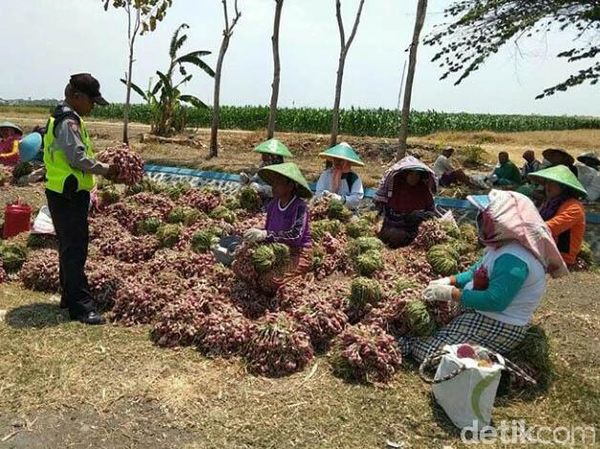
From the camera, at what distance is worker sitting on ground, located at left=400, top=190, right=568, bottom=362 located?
3.43m

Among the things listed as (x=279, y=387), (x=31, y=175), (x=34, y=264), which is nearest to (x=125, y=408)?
(x=279, y=387)

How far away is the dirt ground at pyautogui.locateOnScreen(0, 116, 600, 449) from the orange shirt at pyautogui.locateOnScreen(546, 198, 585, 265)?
0.96 metres

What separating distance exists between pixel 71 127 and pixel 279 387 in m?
2.30

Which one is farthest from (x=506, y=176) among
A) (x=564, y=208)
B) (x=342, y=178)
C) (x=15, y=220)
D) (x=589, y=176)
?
(x=15, y=220)

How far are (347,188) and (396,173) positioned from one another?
761mm

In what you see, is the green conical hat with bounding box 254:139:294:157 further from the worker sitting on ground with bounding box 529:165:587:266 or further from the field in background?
the field in background


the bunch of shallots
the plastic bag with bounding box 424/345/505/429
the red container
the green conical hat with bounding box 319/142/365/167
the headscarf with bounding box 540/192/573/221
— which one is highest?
the green conical hat with bounding box 319/142/365/167

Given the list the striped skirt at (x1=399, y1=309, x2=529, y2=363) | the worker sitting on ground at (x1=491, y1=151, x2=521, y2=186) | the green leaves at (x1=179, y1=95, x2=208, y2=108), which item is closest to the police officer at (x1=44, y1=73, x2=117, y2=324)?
the striped skirt at (x1=399, y1=309, x2=529, y2=363)

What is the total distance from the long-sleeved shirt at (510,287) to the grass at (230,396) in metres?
0.52

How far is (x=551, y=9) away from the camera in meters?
9.38

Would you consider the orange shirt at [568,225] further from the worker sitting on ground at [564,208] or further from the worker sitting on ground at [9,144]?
the worker sitting on ground at [9,144]

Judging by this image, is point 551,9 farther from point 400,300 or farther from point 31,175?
point 31,175

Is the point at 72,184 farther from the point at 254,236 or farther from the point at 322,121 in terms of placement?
the point at 322,121

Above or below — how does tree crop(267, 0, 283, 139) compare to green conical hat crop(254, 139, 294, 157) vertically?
above
